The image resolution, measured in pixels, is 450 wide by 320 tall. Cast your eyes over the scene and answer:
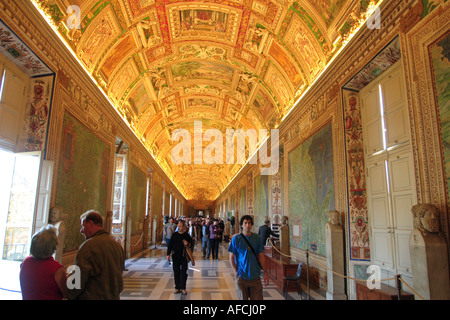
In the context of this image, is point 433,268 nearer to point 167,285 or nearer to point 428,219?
point 428,219

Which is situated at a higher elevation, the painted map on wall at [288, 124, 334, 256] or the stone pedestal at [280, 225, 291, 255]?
the painted map on wall at [288, 124, 334, 256]

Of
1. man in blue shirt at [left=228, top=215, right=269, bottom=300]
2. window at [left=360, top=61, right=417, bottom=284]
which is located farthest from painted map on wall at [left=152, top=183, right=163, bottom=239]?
man in blue shirt at [left=228, top=215, right=269, bottom=300]

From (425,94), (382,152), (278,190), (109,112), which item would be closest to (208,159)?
(278,190)

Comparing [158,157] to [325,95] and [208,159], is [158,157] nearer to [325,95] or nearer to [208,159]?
[208,159]

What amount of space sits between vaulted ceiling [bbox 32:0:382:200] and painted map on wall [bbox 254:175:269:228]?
3.32 meters

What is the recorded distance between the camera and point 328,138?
8930 millimetres

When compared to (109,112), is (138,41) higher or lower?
higher

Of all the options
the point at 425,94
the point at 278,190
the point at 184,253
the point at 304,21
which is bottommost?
the point at 184,253

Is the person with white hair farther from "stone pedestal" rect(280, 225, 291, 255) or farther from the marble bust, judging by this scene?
"stone pedestal" rect(280, 225, 291, 255)

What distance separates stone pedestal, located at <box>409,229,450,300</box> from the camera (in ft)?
14.6

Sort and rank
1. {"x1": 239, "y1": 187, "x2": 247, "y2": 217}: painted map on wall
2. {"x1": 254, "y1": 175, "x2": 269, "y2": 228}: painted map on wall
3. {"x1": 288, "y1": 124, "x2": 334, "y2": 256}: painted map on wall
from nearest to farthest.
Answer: {"x1": 288, "y1": 124, "x2": 334, "y2": 256}: painted map on wall, {"x1": 254, "y1": 175, "x2": 269, "y2": 228}: painted map on wall, {"x1": 239, "y1": 187, "x2": 247, "y2": 217}: painted map on wall

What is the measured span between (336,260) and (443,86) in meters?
4.75

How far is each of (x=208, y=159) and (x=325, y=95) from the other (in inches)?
970

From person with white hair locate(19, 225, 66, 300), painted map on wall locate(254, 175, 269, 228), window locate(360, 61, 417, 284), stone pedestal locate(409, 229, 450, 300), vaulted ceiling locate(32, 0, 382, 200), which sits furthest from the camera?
painted map on wall locate(254, 175, 269, 228)
